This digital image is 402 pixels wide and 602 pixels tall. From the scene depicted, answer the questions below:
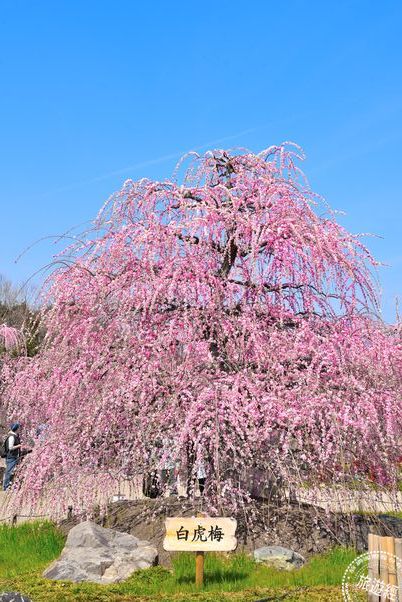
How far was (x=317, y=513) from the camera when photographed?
990cm

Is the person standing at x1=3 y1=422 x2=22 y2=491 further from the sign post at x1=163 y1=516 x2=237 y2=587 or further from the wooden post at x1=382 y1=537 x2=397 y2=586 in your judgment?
the wooden post at x1=382 y1=537 x2=397 y2=586

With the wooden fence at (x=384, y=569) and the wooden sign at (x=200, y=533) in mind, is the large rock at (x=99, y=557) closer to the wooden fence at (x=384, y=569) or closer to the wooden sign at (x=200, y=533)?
the wooden sign at (x=200, y=533)

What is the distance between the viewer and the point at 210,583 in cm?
847

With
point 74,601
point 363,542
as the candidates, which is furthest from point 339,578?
point 74,601

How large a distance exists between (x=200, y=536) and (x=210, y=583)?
0.52 m

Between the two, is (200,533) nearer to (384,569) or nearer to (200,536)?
(200,536)

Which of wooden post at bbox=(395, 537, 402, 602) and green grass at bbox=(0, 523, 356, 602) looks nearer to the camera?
wooden post at bbox=(395, 537, 402, 602)

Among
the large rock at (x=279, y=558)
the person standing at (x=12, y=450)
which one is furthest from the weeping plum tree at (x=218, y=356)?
the person standing at (x=12, y=450)

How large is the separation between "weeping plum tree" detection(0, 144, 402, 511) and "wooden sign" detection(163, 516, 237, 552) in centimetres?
107

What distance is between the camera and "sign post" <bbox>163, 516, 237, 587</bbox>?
8.38 metres

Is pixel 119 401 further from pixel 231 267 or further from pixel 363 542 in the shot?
pixel 363 542

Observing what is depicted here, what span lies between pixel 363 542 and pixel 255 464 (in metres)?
1.75

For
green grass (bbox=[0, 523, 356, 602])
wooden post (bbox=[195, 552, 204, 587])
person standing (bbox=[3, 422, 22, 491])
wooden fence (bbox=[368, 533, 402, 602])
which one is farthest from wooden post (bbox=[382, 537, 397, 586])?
person standing (bbox=[3, 422, 22, 491])

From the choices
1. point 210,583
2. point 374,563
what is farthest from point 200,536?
point 374,563
